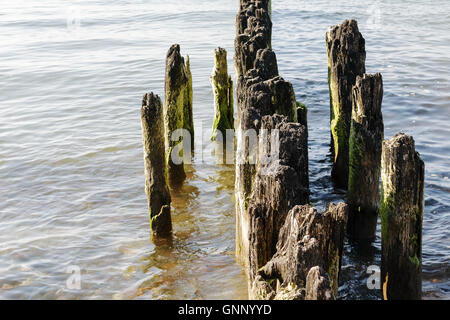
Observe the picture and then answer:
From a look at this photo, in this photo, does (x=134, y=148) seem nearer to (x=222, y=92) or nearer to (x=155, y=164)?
(x=222, y=92)

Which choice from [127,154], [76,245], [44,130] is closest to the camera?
[76,245]

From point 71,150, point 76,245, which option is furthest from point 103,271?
point 71,150

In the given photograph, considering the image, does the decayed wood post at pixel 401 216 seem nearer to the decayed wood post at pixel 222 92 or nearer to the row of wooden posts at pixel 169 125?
the row of wooden posts at pixel 169 125

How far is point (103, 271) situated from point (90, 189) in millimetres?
2896

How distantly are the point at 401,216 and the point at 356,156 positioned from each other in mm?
1608

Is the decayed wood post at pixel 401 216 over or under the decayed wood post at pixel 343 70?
under

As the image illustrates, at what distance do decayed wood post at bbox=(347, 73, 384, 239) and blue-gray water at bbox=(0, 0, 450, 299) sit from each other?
1.51 feet

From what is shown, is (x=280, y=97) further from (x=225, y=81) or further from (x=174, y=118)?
(x=225, y=81)

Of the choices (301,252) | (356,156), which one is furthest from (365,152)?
(301,252)

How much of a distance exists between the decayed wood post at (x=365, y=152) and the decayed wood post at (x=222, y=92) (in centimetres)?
360

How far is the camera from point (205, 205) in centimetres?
916

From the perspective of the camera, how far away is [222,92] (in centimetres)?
1027

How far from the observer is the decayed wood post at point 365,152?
6.88 meters

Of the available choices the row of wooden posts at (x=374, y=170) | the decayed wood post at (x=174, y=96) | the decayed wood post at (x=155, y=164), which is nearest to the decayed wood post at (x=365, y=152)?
the row of wooden posts at (x=374, y=170)
